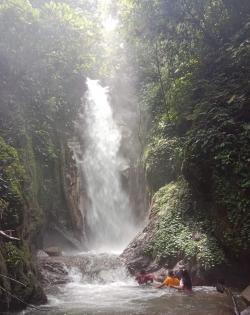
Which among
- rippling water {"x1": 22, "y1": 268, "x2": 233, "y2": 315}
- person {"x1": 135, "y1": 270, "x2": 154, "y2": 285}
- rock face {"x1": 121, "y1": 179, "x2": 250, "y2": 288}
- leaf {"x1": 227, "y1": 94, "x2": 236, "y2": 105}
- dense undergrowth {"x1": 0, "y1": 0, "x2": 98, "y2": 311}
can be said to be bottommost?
rippling water {"x1": 22, "y1": 268, "x2": 233, "y2": 315}

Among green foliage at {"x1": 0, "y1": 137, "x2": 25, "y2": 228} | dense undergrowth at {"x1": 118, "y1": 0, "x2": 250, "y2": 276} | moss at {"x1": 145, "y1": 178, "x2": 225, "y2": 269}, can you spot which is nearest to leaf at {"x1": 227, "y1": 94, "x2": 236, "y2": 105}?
dense undergrowth at {"x1": 118, "y1": 0, "x2": 250, "y2": 276}

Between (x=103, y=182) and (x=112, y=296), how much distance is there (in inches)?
442

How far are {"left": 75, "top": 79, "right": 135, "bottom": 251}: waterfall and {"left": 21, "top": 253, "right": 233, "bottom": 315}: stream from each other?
555 cm

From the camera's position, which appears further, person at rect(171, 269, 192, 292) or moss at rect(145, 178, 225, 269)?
moss at rect(145, 178, 225, 269)

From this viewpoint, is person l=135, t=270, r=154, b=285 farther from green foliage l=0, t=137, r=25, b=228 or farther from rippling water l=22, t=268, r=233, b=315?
green foliage l=0, t=137, r=25, b=228

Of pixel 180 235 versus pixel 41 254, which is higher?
pixel 41 254

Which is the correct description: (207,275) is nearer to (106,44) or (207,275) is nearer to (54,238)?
(54,238)

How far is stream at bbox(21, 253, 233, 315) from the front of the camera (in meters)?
7.88

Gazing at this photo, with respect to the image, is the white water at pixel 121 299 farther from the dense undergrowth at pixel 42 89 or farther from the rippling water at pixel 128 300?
the dense undergrowth at pixel 42 89

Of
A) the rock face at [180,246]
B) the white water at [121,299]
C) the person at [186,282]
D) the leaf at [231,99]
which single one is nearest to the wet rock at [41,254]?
the white water at [121,299]

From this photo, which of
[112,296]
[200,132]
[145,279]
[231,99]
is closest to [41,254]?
[145,279]

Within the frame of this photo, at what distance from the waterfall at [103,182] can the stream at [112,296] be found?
5549 mm

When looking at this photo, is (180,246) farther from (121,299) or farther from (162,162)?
(162,162)

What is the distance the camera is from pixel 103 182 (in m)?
20.7
